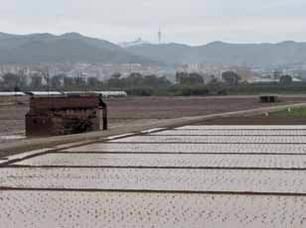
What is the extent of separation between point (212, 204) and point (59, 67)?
170142 mm

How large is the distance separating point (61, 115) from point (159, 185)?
11.9m

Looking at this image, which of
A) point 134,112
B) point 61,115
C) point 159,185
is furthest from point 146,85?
point 159,185

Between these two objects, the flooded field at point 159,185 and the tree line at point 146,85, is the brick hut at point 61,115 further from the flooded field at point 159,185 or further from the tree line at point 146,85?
the tree line at point 146,85

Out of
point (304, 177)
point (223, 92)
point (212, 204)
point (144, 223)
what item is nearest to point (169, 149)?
point (304, 177)

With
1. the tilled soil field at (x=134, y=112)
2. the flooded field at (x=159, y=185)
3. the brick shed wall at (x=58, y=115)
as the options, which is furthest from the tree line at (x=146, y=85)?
the flooded field at (x=159, y=185)

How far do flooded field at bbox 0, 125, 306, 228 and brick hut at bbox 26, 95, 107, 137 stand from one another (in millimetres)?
4203

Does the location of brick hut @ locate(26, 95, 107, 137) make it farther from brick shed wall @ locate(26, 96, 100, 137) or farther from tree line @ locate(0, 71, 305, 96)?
tree line @ locate(0, 71, 305, 96)

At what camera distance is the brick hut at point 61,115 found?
22109 mm

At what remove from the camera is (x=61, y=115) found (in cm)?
2241

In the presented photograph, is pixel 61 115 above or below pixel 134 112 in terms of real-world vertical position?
above

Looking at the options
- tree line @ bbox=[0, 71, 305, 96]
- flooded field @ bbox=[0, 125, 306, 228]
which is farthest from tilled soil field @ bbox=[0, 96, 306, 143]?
tree line @ bbox=[0, 71, 305, 96]

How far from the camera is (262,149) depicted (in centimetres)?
1673

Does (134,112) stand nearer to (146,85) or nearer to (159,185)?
(159,185)

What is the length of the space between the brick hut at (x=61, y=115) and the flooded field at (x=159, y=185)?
420cm
